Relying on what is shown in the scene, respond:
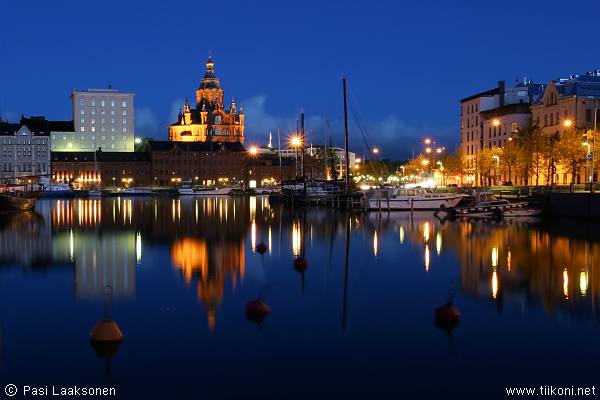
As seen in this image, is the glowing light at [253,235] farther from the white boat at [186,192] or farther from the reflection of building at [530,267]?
the white boat at [186,192]

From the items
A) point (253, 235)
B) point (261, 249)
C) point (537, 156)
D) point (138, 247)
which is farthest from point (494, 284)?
point (537, 156)

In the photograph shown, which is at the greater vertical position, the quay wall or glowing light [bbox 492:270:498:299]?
the quay wall

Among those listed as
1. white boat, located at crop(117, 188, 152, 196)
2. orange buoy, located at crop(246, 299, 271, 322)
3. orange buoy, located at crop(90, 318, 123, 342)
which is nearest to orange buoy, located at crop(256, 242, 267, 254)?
orange buoy, located at crop(246, 299, 271, 322)

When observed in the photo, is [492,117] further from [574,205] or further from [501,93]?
[574,205]

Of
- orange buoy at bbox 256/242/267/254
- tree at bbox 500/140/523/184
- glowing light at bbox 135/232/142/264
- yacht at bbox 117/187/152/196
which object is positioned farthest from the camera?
yacht at bbox 117/187/152/196

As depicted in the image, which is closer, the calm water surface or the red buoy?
the calm water surface

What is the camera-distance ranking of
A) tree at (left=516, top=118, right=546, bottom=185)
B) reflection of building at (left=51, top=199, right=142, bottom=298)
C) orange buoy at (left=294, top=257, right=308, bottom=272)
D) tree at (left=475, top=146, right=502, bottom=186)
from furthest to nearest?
1. tree at (left=475, top=146, right=502, bottom=186)
2. tree at (left=516, top=118, right=546, bottom=185)
3. orange buoy at (left=294, top=257, right=308, bottom=272)
4. reflection of building at (left=51, top=199, right=142, bottom=298)

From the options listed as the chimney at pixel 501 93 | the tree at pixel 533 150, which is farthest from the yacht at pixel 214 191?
the tree at pixel 533 150

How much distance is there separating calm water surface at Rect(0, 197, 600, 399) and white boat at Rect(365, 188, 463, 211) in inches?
1313

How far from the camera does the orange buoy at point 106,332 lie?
62.5 ft

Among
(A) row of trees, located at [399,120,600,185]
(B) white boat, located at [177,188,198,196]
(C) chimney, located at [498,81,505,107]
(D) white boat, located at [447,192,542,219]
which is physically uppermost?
(C) chimney, located at [498,81,505,107]

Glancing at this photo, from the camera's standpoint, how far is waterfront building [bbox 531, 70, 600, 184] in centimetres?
8906

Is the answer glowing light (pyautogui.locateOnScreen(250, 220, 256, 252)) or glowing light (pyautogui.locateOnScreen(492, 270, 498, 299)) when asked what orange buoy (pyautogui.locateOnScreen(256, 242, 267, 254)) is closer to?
glowing light (pyautogui.locateOnScreen(250, 220, 256, 252))

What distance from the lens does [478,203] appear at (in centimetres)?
6988
